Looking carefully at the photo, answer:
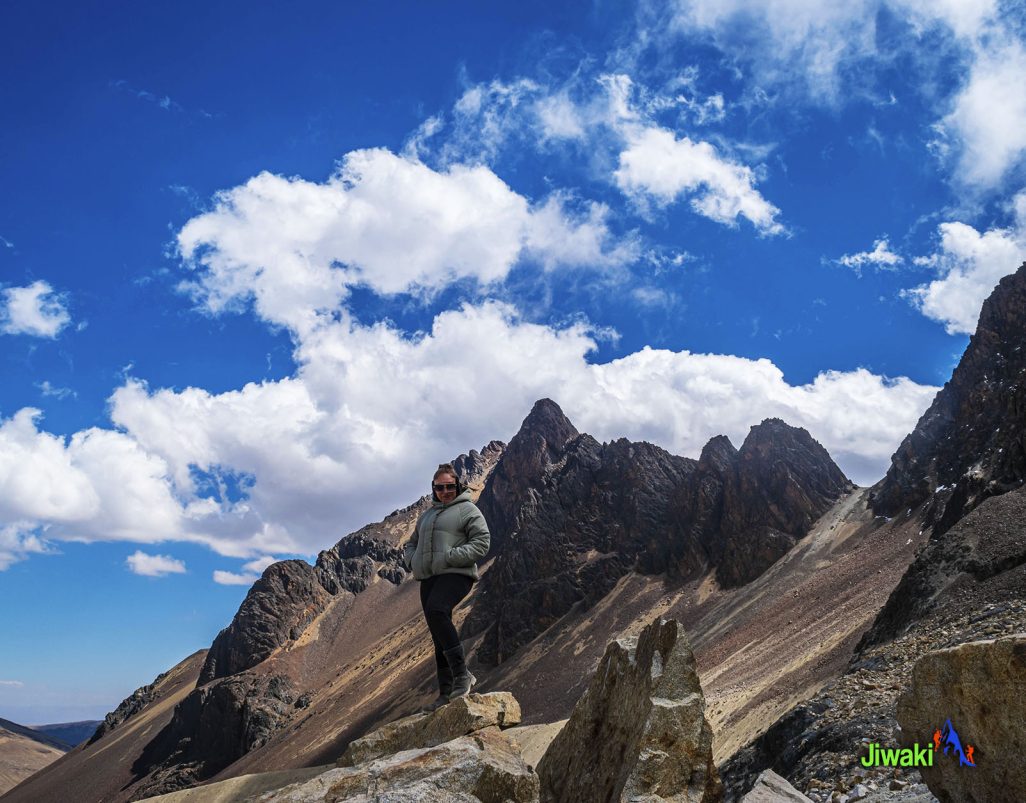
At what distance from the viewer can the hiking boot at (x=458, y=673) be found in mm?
10383

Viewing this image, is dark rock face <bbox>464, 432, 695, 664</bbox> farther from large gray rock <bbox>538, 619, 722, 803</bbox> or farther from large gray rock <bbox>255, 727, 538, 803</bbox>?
large gray rock <bbox>255, 727, 538, 803</bbox>

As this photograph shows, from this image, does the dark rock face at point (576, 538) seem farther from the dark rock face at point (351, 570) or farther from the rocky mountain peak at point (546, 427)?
the dark rock face at point (351, 570)

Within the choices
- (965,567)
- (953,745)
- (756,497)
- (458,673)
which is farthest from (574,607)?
(953,745)

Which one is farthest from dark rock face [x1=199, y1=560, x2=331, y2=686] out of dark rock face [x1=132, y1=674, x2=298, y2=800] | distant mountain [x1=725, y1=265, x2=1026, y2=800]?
distant mountain [x1=725, y1=265, x2=1026, y2=800]

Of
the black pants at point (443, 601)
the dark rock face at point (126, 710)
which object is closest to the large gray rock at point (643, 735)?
the black pants at point (443, 601)

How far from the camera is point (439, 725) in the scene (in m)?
10.2

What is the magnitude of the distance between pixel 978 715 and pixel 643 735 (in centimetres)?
361

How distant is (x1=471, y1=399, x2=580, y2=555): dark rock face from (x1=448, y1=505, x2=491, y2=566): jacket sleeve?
171830mm

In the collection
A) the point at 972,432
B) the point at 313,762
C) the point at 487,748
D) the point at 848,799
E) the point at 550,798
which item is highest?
the point at 972,432

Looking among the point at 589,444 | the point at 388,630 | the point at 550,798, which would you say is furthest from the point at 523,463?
the point at 550,798

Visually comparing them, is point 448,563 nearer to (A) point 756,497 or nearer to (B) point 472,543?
(B) point 472,543

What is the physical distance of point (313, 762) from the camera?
344ft

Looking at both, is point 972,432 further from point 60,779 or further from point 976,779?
point 60,779

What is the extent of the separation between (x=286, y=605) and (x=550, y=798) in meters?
179
